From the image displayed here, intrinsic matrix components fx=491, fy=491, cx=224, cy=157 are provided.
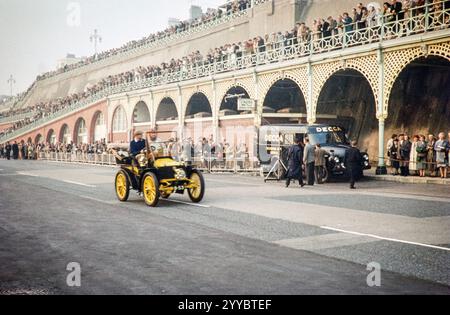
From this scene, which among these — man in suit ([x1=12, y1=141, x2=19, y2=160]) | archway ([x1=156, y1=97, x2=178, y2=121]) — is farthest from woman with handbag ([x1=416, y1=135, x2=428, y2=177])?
man in suit ([x1=12, y1=141, x2=19, y2=160])

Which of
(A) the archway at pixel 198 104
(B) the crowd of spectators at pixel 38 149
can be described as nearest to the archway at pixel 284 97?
(A) the archway at pixel 198 104

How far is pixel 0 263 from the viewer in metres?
6.41

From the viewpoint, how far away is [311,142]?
20547mm

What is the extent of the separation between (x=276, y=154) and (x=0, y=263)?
52.8 ft

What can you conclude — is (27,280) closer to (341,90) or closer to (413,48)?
(413,48)

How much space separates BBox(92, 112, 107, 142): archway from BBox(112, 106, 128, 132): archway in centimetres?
320

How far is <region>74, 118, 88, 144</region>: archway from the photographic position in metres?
55.2

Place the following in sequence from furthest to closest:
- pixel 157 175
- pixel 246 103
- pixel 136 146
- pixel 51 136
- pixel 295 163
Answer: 1. pixel 51 136
2. pixel 246 103
3. pixel 295 163
4. pixel 136 146
5. pixel 157 175

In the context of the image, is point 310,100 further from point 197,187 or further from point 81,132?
point 81,132

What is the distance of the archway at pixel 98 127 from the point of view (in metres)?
51.6

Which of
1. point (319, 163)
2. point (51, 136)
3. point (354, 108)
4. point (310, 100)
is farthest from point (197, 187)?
point (51, 136)

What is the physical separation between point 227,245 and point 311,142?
1362cm

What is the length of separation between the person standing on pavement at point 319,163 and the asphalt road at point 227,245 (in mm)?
5762
